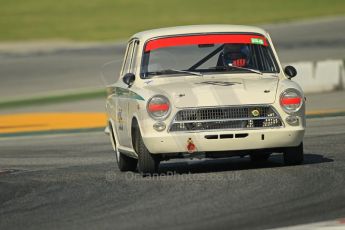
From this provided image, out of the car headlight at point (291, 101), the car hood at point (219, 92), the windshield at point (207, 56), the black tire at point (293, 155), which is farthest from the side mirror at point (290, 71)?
the black tire at point (293, 155)

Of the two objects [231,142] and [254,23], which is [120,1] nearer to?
[254,23]

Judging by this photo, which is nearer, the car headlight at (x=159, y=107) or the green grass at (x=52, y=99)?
the car headlight at (x=159, y=107)

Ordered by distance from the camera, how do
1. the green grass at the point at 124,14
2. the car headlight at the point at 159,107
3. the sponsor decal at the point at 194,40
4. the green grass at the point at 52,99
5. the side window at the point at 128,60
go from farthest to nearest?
the green grass at the point at 124,14, the green grass at the point at 52,99, the side window at the point at 128,60, the sponsor decal at the point at 194,40, the car headlight at the point at 159,107

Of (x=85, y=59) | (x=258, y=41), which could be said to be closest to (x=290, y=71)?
(x=258, y=41)

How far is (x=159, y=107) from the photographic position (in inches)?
378

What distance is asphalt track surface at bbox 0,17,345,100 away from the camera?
2775 centimetres

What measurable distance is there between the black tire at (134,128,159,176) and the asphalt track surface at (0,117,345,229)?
0.14 metres

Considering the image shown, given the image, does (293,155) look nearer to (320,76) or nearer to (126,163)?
(126,163)

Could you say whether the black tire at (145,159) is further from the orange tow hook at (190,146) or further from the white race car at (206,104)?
the orange tow hook at (190,146)

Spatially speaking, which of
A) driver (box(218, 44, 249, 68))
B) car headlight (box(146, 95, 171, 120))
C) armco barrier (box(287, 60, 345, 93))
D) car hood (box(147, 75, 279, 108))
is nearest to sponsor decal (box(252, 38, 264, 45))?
driver (box(218, 44, 249, 68))

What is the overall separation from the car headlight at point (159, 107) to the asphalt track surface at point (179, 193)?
60cm

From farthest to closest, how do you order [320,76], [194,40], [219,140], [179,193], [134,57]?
[320,76] < [134,57] < [194,40] < [219,140] < [179,193]

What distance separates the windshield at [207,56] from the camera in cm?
1056

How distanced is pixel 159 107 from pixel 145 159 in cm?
56
